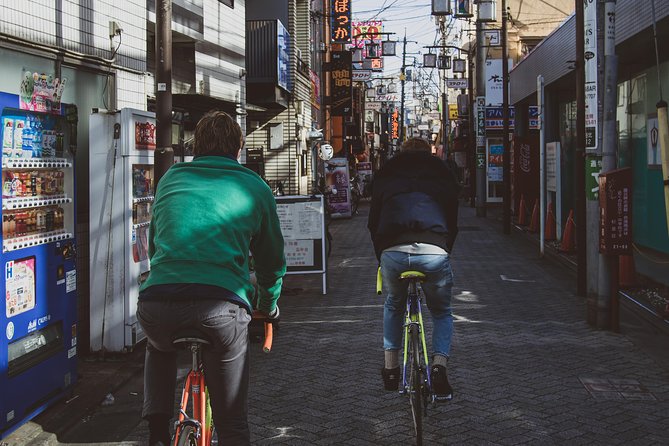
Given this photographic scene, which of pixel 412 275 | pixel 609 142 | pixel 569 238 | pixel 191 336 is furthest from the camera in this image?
pixel 569 238

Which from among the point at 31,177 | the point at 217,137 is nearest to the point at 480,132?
the point at 31,177

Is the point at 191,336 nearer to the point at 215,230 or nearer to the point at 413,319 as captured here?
the point at 215,230

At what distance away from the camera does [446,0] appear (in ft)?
72.4

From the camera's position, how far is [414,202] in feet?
16.2

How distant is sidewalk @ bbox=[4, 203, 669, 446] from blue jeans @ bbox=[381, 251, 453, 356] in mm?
593

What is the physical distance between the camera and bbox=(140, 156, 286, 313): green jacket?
3.00 meters

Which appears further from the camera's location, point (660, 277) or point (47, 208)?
point (660, 277)

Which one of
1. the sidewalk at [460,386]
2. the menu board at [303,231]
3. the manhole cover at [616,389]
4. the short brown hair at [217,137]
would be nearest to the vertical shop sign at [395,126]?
the menu board at [303,231]

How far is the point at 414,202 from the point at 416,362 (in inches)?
40.4

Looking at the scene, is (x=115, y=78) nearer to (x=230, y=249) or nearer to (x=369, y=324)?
(x=369, y=324)

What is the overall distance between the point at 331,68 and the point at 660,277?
2389 cm

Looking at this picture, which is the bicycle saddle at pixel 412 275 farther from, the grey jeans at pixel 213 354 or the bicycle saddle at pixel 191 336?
the bicycle saddle at pixel 191 336

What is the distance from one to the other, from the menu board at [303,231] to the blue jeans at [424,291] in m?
5.70

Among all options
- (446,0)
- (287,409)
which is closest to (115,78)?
(287,409)
